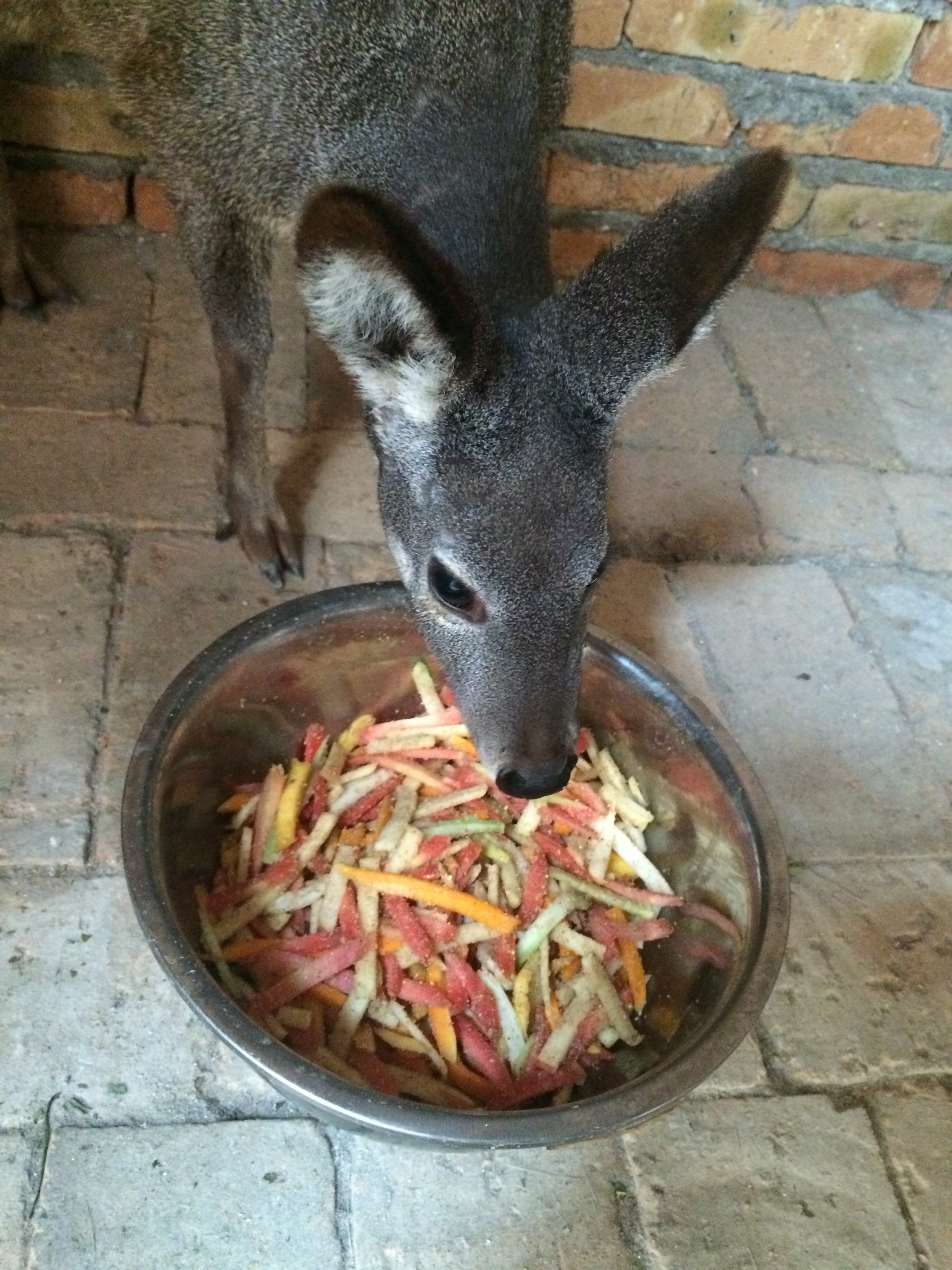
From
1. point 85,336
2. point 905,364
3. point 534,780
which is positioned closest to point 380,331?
point 534,780

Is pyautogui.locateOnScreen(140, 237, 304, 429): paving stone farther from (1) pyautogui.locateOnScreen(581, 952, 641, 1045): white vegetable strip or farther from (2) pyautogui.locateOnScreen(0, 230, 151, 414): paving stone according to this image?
(1) pyautogui.locateOnScreen(581, 952, 641, 1045): white vegetable strip

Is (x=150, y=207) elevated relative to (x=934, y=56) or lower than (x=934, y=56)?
lower

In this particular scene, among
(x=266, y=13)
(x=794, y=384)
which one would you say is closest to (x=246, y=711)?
(x=266, y=13)

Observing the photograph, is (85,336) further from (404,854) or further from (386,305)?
(404,854)

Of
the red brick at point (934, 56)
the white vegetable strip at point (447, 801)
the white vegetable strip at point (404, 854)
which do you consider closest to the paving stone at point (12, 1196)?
the white vegetable strip at point (404, 854)

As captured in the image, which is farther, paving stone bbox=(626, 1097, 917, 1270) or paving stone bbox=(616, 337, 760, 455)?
paving stone bbox=(616, 337, 760, 455)

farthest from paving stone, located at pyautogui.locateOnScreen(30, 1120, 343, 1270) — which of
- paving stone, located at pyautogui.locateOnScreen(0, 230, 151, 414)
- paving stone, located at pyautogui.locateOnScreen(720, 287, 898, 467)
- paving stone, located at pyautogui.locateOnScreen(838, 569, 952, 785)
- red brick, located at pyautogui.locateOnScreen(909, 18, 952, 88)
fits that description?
red brick, located at pyautogui.locateOnScreen(909, 18, 952, 88)

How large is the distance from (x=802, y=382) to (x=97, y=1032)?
2.63m

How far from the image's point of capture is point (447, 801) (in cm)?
184

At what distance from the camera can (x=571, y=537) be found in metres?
1.52

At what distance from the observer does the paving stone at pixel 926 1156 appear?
1595 mm

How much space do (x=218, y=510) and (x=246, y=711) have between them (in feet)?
2.49

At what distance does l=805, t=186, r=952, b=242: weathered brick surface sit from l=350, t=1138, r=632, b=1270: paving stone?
301 centimetres

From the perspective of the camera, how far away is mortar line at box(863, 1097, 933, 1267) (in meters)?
1.57
